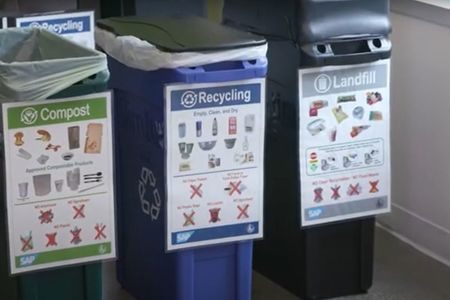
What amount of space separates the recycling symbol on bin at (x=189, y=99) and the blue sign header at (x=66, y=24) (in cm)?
73

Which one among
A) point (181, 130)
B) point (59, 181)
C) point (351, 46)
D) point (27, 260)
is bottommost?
point (27, 260)

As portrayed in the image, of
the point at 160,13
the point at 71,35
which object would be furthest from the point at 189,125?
the point at 160,13

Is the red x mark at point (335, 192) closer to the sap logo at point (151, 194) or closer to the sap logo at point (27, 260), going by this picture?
the sap logo at point (151, 194)

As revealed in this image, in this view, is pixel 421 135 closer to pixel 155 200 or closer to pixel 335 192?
pixel 335 192

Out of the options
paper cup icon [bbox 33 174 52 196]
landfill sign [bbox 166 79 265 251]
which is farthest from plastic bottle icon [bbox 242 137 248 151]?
paper cup icon [bbox 33 174 52 196]

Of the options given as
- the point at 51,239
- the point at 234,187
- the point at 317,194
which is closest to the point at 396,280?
the point at 317,194

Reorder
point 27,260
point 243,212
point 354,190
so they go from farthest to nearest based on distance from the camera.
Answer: point 354,190 → point 243,212 → point 27,260

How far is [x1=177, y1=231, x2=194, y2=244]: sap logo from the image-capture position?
272cm

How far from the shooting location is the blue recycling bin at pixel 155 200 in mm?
2688

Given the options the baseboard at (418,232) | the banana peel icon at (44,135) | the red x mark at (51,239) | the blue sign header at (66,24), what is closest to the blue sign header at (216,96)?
the banana peel icon at (44,135)

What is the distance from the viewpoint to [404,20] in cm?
356

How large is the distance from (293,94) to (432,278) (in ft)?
2.97

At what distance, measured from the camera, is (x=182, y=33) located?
2789 millimetres

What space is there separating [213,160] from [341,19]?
60cm
